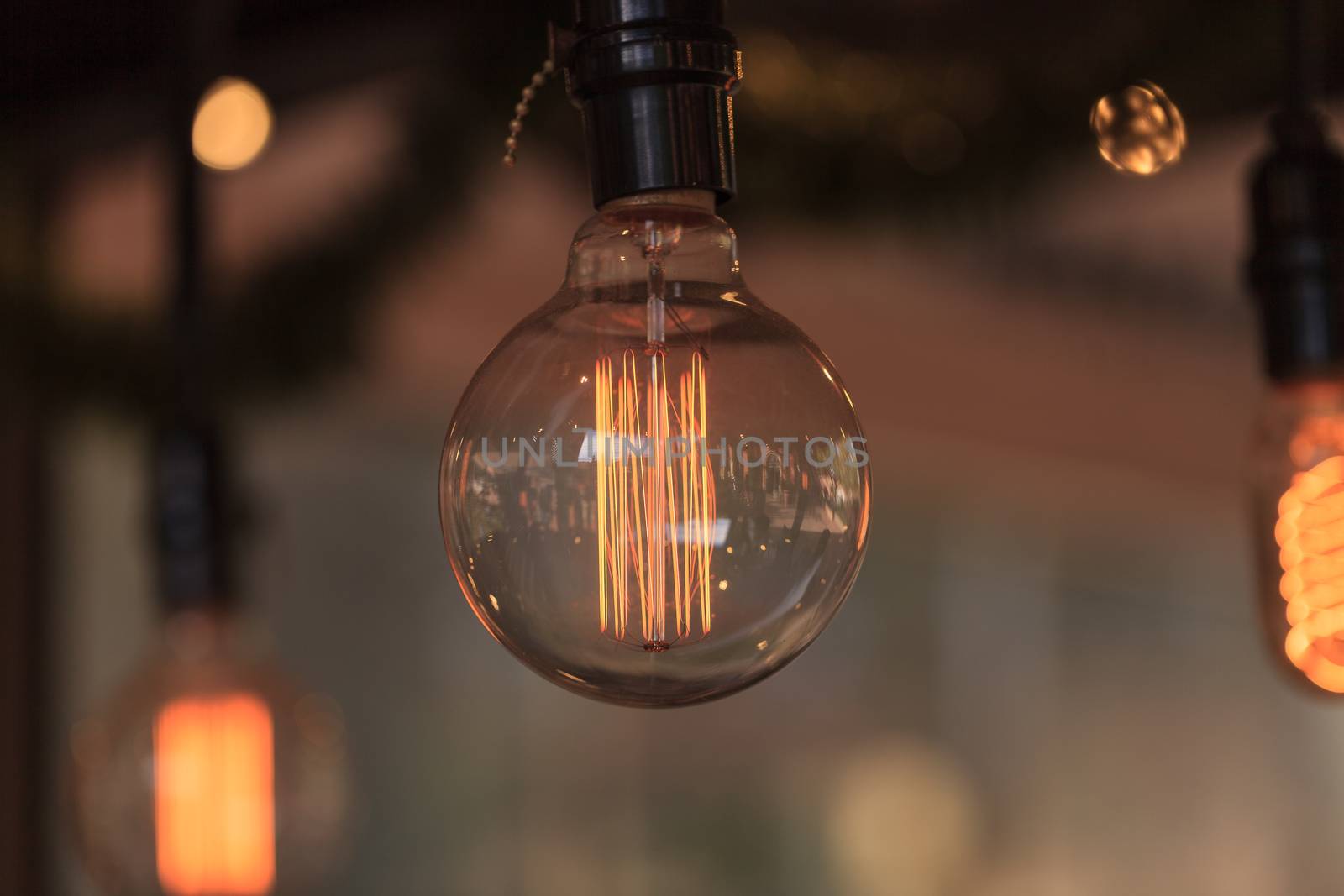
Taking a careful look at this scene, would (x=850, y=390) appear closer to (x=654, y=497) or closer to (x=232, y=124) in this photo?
(x=232, y=124)

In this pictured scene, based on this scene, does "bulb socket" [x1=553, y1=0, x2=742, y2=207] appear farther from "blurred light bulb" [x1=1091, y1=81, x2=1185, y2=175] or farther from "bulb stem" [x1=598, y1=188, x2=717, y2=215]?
"blurred light bulb" [x1=1091, y1=81, x2=1185, y2=175]

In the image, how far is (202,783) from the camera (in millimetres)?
712

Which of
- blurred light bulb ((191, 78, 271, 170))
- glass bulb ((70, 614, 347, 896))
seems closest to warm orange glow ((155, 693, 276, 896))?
glass bulb ((70, 614, 347, 896))

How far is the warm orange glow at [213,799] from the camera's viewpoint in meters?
0.70

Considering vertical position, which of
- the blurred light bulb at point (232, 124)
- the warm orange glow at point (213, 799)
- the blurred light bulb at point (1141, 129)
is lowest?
the warm orange glow at point (213, 799)

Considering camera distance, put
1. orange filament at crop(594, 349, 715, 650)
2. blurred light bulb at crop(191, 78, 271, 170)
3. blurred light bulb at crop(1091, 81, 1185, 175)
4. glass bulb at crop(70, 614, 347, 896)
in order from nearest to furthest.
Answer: orange filament at crop(594, 349, 715, 650) < blurred light bulb at crop(1091, 81, 1185, 175) < glass bulb at crop(70, 614, 347, 896) < blurred light bulb at crop(191, 78, 271, 170)

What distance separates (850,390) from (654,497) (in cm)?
127

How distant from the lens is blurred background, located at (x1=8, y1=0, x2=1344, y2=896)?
75cm

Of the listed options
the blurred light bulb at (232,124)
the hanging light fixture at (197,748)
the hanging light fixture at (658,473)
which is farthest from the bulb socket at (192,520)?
the hanging light fixture at (658,473)

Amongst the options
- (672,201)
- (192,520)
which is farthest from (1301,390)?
(192,520)

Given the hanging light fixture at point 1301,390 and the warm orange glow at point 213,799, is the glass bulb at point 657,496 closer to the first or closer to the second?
the hanging light fixture at point 1301,390

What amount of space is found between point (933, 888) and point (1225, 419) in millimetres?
755

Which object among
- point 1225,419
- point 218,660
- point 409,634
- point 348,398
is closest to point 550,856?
point 409,634

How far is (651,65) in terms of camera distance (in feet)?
0.91
